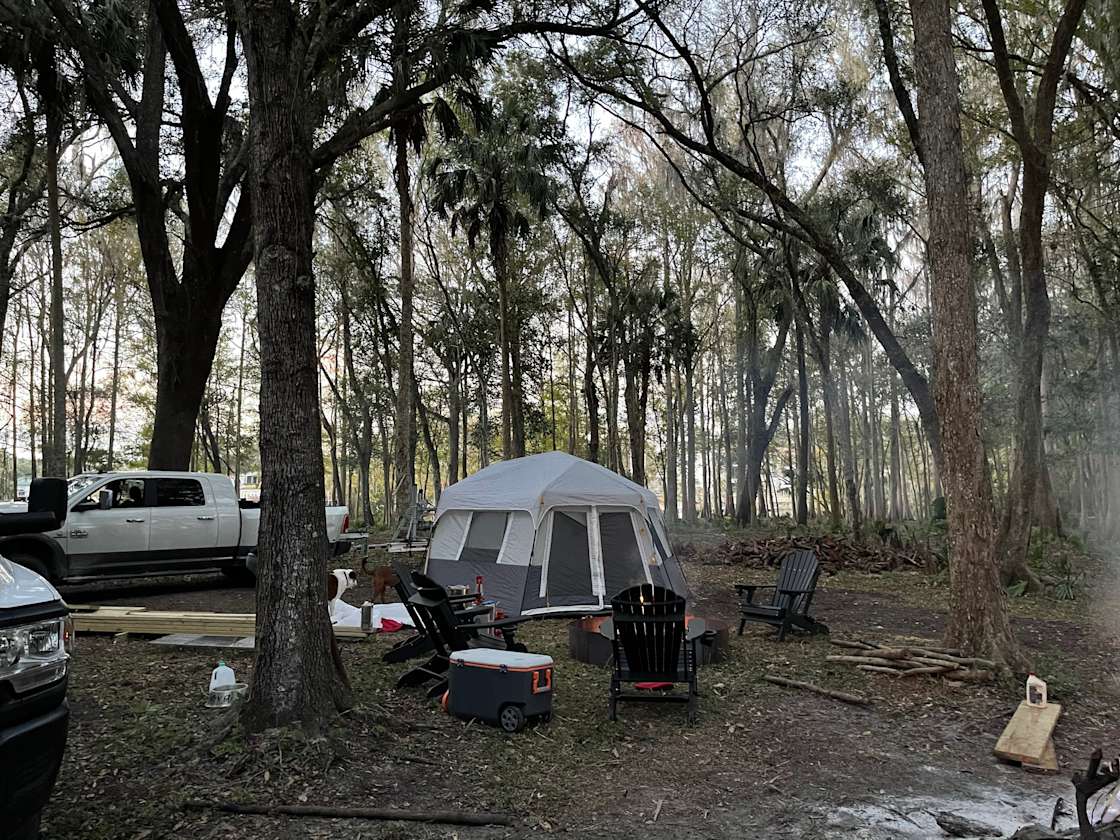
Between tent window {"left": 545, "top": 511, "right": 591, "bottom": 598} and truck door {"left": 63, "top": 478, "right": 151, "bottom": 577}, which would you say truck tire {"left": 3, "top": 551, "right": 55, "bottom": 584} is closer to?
truck door {"left": 63, "top": 478, "right": 151, "bottom": 577}

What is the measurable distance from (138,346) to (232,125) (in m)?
19.3

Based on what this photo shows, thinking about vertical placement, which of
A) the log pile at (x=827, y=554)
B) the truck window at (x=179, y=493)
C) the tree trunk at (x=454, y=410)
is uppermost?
the tree trunk at (x=454, y=410)

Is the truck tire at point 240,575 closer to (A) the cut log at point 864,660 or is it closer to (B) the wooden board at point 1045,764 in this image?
(A) the cut log at point 864,660

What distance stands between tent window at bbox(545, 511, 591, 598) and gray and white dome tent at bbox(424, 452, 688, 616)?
0.04 feet

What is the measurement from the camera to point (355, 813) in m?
3.73

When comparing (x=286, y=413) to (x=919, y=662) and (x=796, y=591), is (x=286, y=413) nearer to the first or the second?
(x=919, y=662)

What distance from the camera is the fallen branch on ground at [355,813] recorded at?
370 centimetres

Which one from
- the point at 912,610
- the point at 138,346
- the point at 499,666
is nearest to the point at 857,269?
the point at 912,610

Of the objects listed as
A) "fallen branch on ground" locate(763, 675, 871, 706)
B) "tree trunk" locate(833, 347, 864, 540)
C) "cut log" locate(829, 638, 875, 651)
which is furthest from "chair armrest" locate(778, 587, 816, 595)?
"tree trunk" locate(833, 347, 864, 540)

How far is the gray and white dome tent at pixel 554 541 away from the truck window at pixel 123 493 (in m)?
4.12

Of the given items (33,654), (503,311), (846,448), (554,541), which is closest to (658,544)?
(554,541)

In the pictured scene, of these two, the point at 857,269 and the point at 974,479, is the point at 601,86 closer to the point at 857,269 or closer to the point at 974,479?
the point at 974,479

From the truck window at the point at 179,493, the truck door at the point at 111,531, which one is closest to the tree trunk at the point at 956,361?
the truck window at the point at 179,493

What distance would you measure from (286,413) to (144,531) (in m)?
7.24
